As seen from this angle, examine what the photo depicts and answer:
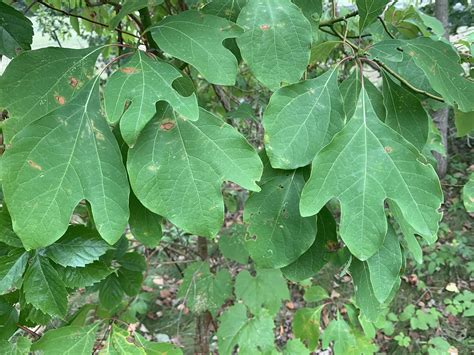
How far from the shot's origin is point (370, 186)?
758mm

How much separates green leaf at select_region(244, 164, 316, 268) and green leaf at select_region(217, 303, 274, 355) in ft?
2.73

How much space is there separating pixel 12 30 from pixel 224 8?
489 millimetres

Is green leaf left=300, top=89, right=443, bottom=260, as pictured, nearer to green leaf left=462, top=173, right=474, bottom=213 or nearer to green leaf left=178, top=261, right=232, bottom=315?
green leaf left=462, top=173, right=474, bottom=213

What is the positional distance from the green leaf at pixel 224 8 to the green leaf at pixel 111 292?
830 millimetres

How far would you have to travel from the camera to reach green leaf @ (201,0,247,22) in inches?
33.7

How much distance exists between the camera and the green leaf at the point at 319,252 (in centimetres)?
90

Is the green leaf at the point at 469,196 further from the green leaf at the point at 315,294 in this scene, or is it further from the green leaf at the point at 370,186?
the green leaf at the point at 315,294

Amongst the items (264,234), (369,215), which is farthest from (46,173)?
(369,215)

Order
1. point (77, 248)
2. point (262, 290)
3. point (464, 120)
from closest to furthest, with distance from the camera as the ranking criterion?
point (77, 248) → point (464, 120) → point (262, 290)

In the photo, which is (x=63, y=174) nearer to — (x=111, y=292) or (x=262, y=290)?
(x=111, y=292)

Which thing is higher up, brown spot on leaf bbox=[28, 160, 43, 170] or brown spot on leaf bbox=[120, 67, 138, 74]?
brown spot on leaf bbox=[120, 67, 138, 74]

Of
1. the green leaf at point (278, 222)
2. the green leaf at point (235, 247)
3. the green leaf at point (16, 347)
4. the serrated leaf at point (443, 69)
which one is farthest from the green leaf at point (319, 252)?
the green leaf at point (235, 247)

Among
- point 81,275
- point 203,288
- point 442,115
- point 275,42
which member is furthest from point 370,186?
point 442,115

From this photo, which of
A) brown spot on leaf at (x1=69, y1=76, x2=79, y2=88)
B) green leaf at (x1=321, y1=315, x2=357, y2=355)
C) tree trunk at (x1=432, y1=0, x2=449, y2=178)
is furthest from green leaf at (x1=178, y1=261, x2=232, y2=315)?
tree trunk at (x1=432, y1=0, x2=449, y2=178)
